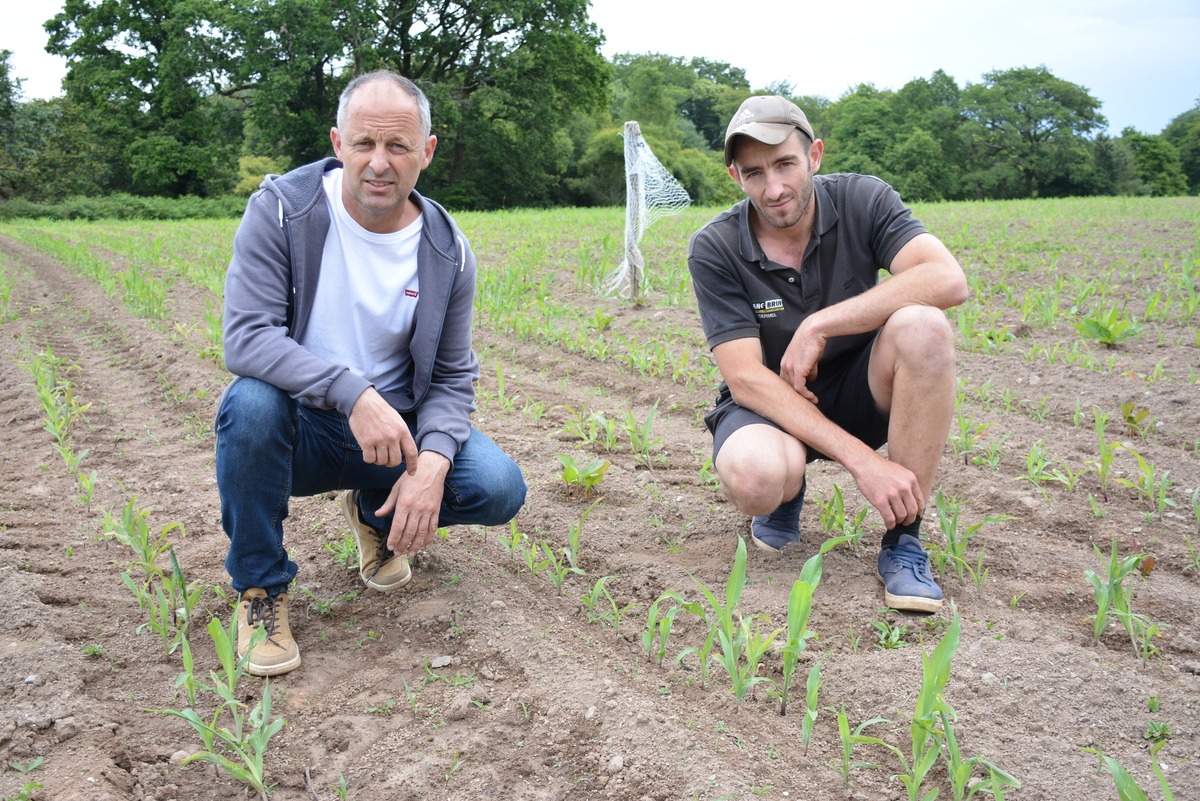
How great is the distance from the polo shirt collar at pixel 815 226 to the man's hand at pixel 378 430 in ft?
4.21

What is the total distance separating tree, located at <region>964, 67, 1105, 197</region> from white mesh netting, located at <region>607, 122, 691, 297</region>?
134 feet

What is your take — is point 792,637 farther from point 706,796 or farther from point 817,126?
point 817,126

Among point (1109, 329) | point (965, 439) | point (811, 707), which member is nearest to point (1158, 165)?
point (1109, 329)

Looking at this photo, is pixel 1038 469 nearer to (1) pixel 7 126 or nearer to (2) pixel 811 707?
(2) pixel 811 707

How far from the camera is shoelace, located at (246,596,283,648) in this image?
250cm

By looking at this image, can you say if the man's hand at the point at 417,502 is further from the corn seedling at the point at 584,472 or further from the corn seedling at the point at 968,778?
the corn seedling at the point at 968,778

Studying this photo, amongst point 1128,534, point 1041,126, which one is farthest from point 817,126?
point 1128,534

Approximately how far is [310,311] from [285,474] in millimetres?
485

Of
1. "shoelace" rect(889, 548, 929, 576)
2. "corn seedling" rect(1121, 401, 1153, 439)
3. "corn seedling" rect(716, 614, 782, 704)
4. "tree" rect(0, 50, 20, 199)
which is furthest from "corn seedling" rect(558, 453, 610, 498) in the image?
"tree" rect(0, 50, 20, 199)

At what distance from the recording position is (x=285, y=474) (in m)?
2.49

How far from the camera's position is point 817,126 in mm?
60000

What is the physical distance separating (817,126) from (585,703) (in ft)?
205

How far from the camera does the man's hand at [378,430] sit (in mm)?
2381

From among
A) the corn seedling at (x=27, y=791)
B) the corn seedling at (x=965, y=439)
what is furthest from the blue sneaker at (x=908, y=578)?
the corn seedling at (x=27, y=791)
